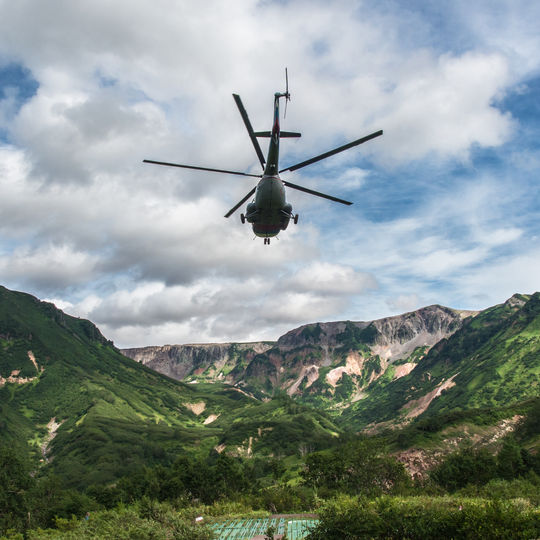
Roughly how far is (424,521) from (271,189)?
24.6m

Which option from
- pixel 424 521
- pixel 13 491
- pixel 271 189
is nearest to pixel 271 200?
pixel 271 189

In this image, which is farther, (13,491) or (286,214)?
(13,491)

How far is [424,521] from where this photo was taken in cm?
2655

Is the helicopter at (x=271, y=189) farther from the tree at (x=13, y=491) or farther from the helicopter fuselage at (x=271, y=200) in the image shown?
the tree at (x=13, y=491)

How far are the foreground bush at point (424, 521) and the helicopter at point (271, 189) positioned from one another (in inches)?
824

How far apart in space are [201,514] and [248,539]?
52.4ft

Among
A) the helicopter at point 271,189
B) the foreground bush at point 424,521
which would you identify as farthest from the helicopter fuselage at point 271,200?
the foreground bush at point 424,521

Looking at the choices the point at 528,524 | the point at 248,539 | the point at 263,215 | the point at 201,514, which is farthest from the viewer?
the point at 201,514

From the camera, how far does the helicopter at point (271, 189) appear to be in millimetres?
20797

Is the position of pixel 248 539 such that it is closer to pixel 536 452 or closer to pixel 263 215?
pixel 263 215

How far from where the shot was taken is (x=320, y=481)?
311 feet

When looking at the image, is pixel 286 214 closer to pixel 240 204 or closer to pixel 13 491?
pixel 240 204

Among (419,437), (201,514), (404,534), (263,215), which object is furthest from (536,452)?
(263,215)

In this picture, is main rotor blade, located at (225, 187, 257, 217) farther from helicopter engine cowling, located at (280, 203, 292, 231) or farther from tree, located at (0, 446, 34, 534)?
tree, located at (0, 446, 34, 534)
